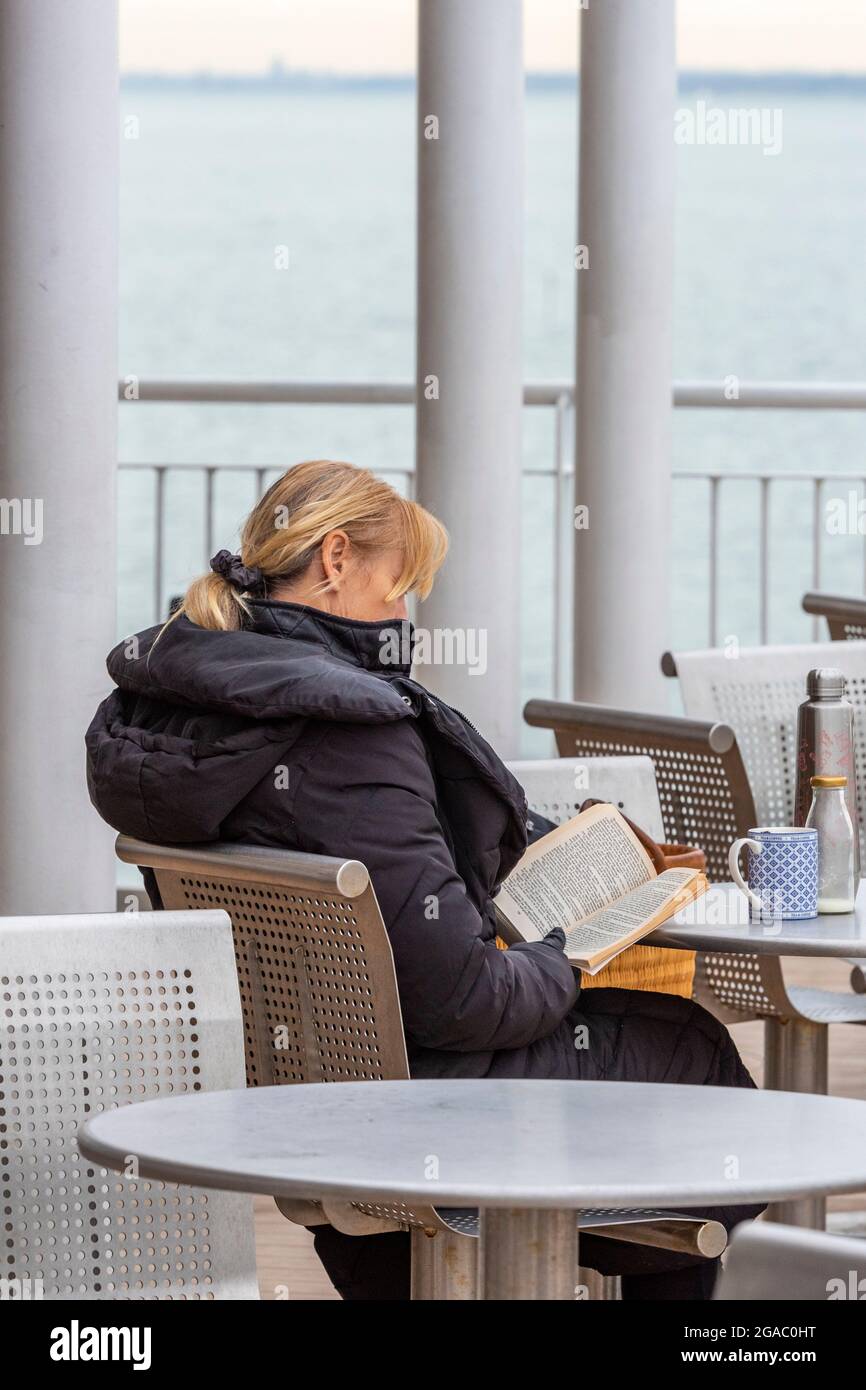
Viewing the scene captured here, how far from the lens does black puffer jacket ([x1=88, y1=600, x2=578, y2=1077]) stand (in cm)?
209

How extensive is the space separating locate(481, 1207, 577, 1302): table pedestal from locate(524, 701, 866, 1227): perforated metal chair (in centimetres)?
134

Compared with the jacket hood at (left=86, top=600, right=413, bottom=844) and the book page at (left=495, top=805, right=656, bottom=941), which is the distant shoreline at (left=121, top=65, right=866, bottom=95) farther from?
the jacket hood at (left=86, top=600, right=413, bottom=844)

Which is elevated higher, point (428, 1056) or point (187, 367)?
point (187, 367)

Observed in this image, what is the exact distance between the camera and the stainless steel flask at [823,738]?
2.62 m

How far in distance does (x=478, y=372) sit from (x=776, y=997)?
1.51 metres

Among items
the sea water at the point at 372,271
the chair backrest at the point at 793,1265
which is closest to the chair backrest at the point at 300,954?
the chair backrest at the point at 793,1265

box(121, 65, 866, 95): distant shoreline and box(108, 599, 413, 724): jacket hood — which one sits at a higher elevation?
box(121, 65, 866, 95): distant shoreline

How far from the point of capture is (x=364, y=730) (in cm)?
212

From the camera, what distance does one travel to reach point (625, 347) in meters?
4.28

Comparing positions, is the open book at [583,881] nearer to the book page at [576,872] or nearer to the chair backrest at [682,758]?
the book page at [576,872]

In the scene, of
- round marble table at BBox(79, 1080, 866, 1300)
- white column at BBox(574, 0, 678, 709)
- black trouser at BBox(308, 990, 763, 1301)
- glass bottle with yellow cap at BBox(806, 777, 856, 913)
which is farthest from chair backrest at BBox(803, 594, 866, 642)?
round marble table at BBox(79, 1080, 866, 1300)

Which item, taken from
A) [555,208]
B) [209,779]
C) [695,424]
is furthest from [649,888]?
[555,208]

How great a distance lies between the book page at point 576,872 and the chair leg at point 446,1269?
52 cm

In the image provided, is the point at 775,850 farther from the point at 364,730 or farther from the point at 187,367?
the point at 187,367
